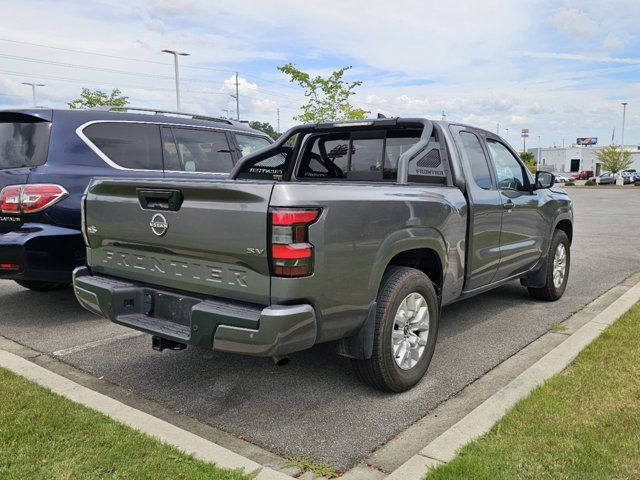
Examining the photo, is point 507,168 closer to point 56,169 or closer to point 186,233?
point 186,233

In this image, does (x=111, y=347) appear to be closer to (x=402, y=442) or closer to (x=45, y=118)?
Answer: (x=45, y=118)

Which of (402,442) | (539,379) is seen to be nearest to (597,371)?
(539,379)

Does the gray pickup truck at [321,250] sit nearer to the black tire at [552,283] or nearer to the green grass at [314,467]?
the green grass at [314,467]

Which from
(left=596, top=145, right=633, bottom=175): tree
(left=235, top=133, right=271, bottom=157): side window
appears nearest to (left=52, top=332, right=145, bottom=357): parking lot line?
(left=235, top=133, right=271, bottom=157): side window

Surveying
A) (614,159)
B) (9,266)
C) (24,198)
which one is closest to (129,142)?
(24,198)

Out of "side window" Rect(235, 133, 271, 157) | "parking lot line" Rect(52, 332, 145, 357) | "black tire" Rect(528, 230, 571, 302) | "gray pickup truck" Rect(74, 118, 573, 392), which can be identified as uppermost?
"side window" Rect(235, 133, 271, 157)

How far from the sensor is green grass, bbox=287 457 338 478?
282 centimetres

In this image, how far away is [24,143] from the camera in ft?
16.9

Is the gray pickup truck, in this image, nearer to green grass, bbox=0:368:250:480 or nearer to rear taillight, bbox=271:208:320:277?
rear taillight, bbox=271:208:320:277

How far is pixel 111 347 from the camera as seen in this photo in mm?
4711

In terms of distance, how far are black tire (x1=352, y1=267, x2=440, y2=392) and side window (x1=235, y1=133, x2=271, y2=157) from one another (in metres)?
3.89

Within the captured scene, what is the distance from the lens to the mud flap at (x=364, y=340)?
3.42 meters

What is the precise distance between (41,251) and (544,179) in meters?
4.85

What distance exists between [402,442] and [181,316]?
1462mm
